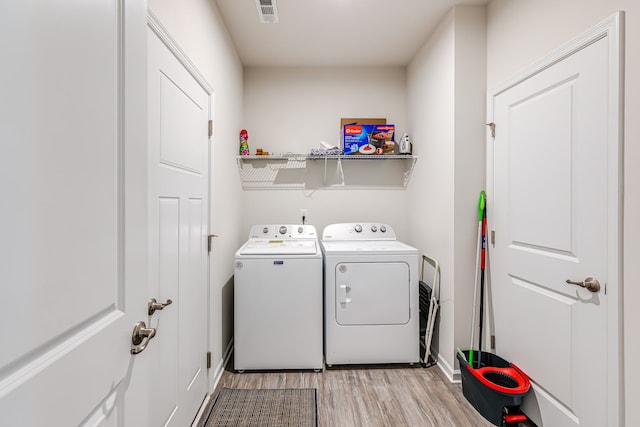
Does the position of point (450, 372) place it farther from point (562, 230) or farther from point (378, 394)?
point (562, 230)

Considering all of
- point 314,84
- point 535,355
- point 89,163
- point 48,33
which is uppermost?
point 314,84

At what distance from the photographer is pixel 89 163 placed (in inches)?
23.8

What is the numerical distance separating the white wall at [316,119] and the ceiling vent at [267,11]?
824 millimetres

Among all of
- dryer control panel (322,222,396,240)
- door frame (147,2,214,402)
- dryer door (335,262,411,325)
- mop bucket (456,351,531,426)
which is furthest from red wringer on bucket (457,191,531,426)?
door frame (147,2,214,402)

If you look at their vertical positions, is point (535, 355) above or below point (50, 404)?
below

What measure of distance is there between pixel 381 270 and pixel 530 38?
1.70m

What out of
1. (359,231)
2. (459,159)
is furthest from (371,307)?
(459,159)

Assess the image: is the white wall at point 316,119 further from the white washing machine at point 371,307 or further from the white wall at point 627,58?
the white wall at point 627,58

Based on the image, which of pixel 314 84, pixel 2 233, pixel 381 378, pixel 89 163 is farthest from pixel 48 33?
pixel 314 84

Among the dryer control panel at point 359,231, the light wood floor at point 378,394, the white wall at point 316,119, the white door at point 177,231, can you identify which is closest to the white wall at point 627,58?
the light wood floor at point 378,394

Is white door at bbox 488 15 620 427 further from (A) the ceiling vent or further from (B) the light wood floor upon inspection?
(A) the ceiling vent

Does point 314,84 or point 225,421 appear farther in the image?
point 314,84

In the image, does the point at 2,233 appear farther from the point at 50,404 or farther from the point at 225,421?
the point at 225,421

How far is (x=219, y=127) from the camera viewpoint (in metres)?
2.20
